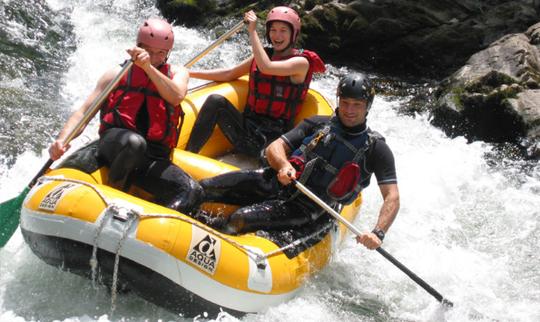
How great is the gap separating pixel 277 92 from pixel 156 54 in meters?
1.46

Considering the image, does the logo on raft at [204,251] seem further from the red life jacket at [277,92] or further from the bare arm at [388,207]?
the red life jacket at [277,92]

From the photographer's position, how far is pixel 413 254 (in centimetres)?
551

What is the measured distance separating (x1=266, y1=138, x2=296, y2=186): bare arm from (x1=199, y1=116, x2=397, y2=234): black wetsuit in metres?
0.05

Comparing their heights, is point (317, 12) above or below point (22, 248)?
above

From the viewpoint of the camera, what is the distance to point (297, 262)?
13.7 feet

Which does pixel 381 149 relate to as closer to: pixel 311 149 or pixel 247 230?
pixel 311 149

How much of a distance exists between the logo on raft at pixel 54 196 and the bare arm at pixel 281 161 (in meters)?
1.19

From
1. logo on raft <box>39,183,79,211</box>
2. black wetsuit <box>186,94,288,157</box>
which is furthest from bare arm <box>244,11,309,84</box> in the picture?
logo on raft <box>39,183,79,211</box>

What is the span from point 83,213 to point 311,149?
143 centimetres

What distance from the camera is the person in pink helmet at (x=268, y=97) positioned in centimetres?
508

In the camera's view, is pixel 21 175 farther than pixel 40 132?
No

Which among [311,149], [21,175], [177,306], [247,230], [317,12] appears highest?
[317,12]

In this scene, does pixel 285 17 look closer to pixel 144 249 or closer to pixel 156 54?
pixel 156 54

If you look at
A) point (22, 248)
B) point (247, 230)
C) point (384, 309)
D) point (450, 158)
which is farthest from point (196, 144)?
point (450, 158)
